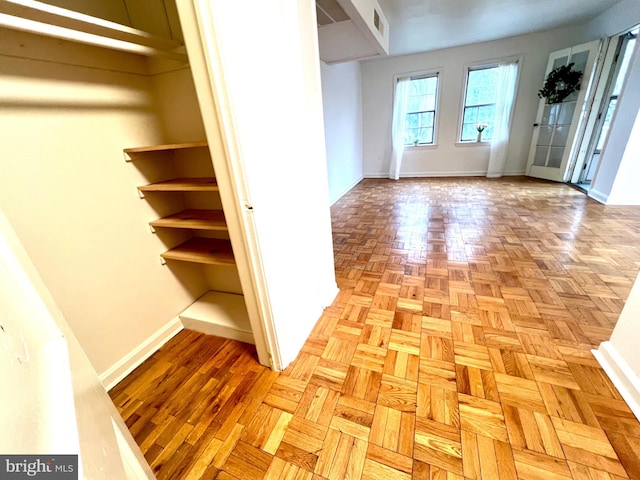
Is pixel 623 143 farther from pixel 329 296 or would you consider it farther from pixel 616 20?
pixel 329 296

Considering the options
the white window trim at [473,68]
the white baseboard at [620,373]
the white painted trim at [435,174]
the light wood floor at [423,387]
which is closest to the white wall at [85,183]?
the light wood floor at [423,387]

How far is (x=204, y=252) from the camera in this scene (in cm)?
153

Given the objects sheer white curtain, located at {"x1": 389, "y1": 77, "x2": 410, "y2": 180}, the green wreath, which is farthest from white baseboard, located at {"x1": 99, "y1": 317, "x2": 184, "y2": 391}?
the green wreath

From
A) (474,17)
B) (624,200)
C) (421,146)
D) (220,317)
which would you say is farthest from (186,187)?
(421,146)

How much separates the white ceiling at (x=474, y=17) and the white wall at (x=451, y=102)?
0.87ft

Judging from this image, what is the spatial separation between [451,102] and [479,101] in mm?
500

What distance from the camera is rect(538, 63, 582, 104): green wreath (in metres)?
4.01

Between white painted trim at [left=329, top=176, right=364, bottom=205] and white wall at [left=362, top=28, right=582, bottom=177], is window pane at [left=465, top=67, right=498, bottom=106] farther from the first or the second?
white painted trim at [left=329, top=176, right=364, bottom=205]

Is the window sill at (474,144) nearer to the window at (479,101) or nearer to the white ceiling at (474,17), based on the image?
the window at (479,101)

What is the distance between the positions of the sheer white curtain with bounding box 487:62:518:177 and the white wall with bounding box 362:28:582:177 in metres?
0.15

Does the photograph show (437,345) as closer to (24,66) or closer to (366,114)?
(24,66)

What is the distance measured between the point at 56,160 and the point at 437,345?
1.99 metres

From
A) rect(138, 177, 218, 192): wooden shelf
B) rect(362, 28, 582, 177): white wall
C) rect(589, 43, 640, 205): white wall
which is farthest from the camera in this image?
rect(362, 28, 582, 177): white wall

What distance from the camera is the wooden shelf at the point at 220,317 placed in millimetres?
1538
